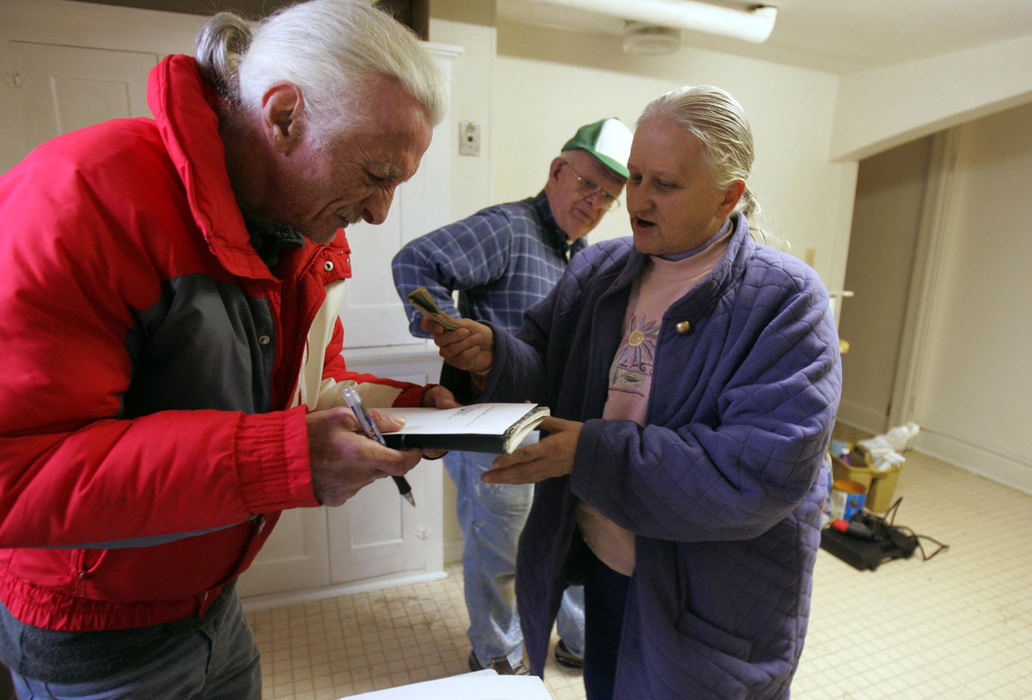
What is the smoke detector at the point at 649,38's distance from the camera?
2.47 m

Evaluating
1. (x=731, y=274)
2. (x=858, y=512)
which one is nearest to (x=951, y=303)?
(x=858, y=512)

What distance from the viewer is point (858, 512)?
295cm

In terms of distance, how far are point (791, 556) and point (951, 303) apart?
3589 mm

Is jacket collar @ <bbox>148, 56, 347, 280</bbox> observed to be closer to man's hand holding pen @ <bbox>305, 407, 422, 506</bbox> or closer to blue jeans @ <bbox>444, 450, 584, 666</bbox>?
man's hand holding pen @ <bbox>305, 407, 422, 506</bbox>

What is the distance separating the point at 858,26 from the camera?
2.54 metres

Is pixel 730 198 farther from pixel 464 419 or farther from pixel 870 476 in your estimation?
pixel 870 476

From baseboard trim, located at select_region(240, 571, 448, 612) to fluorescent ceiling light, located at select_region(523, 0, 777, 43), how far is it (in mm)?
2277

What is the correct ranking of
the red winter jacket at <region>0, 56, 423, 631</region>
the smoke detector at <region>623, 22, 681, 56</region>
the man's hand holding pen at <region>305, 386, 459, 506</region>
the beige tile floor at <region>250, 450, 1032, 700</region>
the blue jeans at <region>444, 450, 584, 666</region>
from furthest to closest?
the smoke detector at <region>623, 22, 681, 56</region> < the beige tile floor at <region>250, 450, 1032, 700</region> < the blue jeans at <region>444, 450, 584, 666</region> < the man's hand holding pen at <region>305, 386, 459, 506</region> < the red winter jacket at <region>0, 56, 423, 631</region>

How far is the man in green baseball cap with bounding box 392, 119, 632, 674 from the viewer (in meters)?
1.62

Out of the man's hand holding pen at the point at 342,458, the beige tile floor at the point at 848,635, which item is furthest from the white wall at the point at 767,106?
the man's hand holding pen at the point at 342,458

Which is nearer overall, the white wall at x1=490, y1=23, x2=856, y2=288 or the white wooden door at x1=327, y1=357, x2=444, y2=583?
the white wooden door at x1=327, y1=357, x2=444, y2=583

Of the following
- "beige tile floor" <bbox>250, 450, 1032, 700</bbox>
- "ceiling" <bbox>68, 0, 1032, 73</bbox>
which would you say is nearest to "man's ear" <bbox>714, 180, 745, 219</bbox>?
"ceiling" <bbox>68, 0, 1032, 73</bbox>

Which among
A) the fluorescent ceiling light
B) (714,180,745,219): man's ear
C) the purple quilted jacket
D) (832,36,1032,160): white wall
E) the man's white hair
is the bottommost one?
the purple quilted jacket

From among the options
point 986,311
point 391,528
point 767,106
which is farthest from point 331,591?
point 986,311
